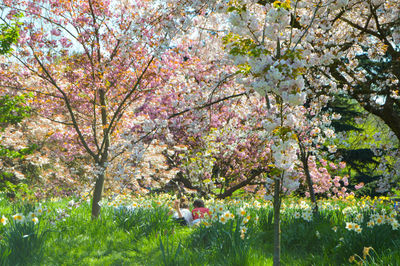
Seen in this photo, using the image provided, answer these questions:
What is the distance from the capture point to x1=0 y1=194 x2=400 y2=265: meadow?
3682mm

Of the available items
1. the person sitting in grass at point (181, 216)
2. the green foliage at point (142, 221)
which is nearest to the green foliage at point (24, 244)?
the green foliage at point (142, 221)

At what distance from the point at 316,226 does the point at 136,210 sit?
296 centimetres

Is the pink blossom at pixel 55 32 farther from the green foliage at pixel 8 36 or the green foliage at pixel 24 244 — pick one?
the green foliage at pixel 24 244

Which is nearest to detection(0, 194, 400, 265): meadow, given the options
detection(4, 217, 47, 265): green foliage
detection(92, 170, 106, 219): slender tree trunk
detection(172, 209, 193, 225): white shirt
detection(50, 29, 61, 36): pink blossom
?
detection(4, 217, 47, 265): green foliage

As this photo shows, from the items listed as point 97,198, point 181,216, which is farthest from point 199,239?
point 97,198

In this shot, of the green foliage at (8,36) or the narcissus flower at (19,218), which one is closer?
the narcissus flower at (19,218)

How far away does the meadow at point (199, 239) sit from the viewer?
12.1 ft

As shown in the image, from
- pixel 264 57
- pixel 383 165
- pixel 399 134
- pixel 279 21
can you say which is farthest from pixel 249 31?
pixel 383 165

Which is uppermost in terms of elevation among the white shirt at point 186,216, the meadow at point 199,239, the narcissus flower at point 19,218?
the narcissus flower at point 19,218

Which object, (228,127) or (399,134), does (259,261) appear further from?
(228,127)

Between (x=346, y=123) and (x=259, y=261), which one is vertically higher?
(x=346, y=123)

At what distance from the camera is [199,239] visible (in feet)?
14.6

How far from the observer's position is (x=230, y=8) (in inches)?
118

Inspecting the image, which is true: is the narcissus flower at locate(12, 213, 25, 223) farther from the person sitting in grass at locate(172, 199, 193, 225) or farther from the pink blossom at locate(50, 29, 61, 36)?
the pink blossom at locate(50, 29, 61, 36)
